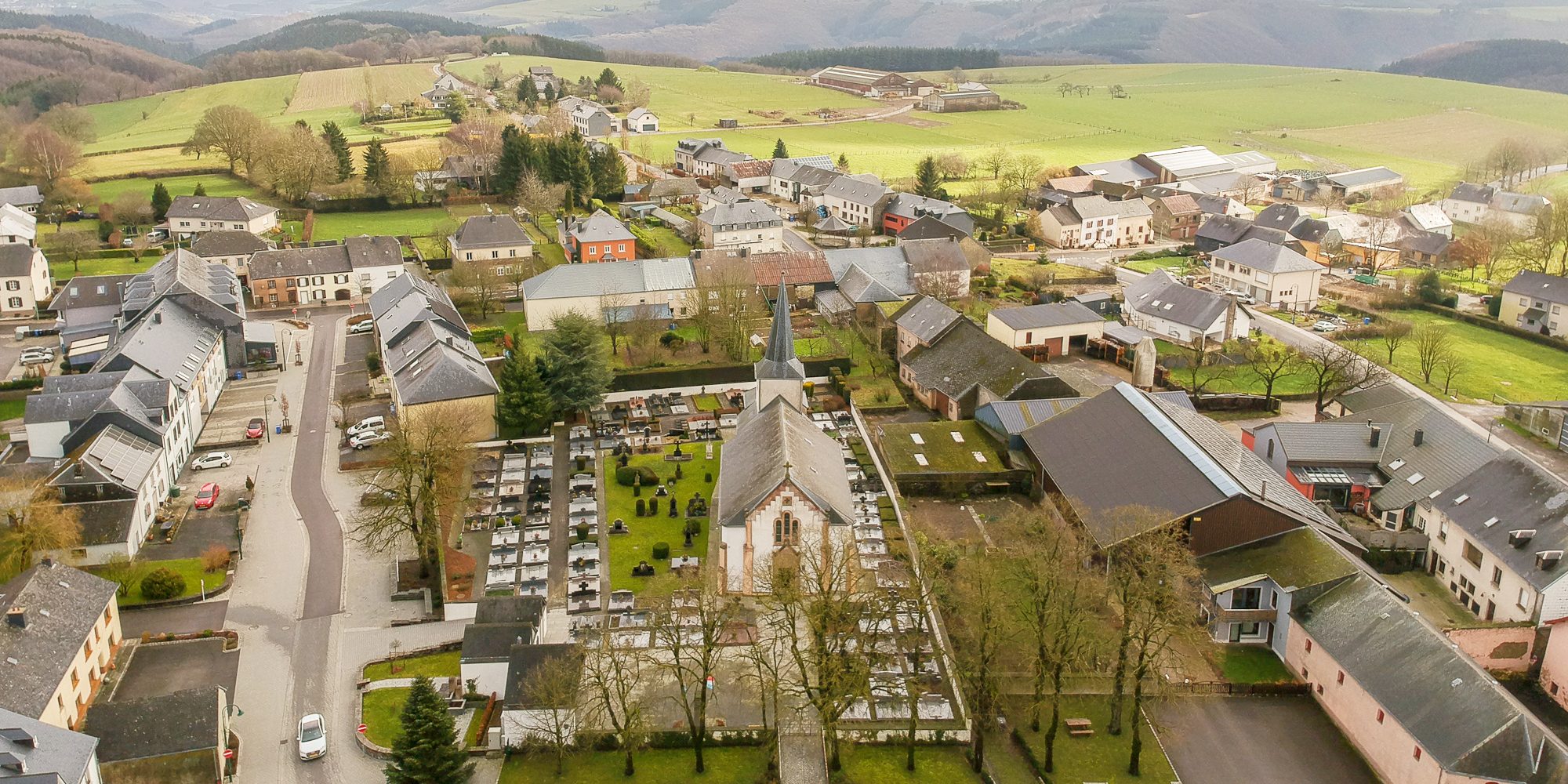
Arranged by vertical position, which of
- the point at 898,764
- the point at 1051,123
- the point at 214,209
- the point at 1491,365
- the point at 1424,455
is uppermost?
the point at 1051,123

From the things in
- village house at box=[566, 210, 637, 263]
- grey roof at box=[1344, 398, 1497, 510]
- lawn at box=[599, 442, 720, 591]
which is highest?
village house at box=[566, 210, 637, 263]

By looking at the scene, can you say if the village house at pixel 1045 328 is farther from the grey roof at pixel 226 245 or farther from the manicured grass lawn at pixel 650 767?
the grey roof at pixel 226 245

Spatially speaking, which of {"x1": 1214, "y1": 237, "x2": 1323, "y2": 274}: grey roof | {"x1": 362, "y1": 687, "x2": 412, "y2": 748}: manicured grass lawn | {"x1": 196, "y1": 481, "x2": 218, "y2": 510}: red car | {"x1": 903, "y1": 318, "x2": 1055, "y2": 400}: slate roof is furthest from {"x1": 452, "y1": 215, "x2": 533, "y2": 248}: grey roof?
{"x1": 1214, "y1": 237, "x2": 1323, "y2": 274}: grey roof

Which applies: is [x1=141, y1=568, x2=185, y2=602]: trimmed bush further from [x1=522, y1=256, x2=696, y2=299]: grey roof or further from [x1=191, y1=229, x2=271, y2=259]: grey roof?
[x1=191, y1=229, x2=271, y2=259]: grey roof

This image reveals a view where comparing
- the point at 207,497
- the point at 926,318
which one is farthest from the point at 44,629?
the point at 926,318

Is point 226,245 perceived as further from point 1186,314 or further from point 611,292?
point 1186,314

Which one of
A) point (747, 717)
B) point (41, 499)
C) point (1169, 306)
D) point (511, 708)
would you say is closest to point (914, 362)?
point (1169, 306)
